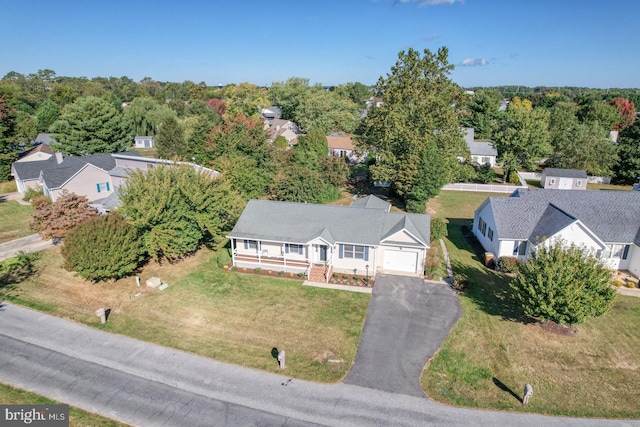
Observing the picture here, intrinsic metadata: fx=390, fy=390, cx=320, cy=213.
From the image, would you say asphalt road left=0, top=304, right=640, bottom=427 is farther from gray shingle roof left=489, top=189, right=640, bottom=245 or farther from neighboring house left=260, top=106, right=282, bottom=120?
neighboring house left=260, top=106, right=282, bottom=120

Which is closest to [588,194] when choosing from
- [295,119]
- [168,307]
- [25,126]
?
[168,307]

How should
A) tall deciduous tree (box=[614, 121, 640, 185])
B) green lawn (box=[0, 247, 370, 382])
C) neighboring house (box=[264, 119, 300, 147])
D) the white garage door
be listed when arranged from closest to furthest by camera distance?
green lawn (box=[0, 247, 370, 382]) → the white garage door → tall deciduous tree (box=[614, 121, 640, 185]) → neighboring house (box=[264, 119, 300, 147])

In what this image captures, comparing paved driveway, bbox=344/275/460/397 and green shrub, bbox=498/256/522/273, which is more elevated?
green shrub, bbox=498/256/522/273

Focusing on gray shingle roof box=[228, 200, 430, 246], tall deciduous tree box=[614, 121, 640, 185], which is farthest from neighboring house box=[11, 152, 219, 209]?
tall deciduous tree box=[614, 121, 640, 185]

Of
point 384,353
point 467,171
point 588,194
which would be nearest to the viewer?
point 384,353

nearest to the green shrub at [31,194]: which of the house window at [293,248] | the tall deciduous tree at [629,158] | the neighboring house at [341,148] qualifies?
the house window at [293,248]

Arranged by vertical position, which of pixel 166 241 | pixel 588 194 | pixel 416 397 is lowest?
pixel 416 397

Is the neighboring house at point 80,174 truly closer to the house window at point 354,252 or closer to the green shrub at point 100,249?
the green shrub at point 100,249

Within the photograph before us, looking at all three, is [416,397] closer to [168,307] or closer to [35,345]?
[168,307]
